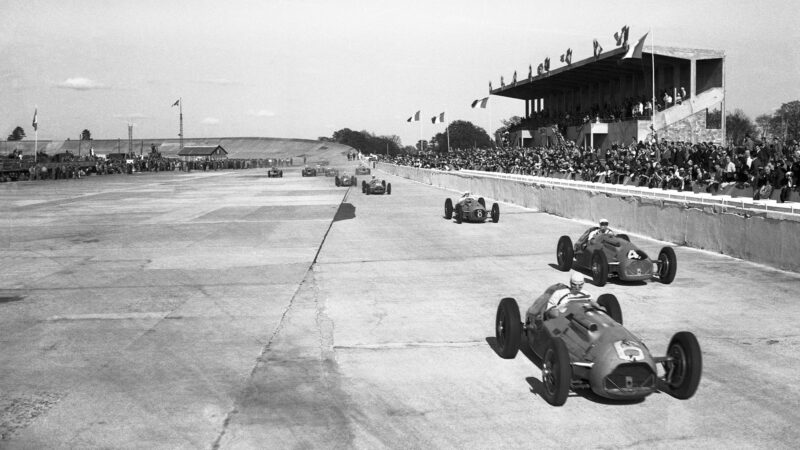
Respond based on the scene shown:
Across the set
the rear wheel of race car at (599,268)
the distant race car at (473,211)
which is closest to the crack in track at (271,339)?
the rear wheel of race car at (599,268)

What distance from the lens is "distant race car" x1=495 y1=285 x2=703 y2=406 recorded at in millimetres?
7223

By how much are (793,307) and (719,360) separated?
390 centimetres

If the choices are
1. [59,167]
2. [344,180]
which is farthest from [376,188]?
[59,167]

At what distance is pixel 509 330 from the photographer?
9148 millimetres

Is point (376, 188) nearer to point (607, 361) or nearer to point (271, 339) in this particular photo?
point (271, 339)

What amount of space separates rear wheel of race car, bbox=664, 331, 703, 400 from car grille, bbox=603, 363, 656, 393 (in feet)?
1.50

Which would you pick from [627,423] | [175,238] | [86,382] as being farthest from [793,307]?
[175,238]

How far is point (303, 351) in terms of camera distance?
9734 mm

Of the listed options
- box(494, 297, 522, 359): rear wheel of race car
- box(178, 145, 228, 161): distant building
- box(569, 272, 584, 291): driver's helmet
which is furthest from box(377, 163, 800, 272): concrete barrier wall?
box(178, 145, 228, 161): distant building

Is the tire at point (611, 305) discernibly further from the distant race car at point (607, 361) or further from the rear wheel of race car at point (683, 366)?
the rear wheel of race car at point (683, 366)

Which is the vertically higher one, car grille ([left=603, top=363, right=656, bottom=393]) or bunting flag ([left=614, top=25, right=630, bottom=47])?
bunting flag ([left=614, top=25, right=630, bottom=47])

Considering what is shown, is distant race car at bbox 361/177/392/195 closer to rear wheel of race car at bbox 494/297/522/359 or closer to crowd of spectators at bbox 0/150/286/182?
rear wheel of race car at bbox 494/297/522/359

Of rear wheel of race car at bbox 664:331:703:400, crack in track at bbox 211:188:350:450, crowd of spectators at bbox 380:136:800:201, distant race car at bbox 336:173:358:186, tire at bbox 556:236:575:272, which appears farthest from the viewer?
distant race car at bbox 336:173:358:186

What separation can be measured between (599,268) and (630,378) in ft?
22.1
